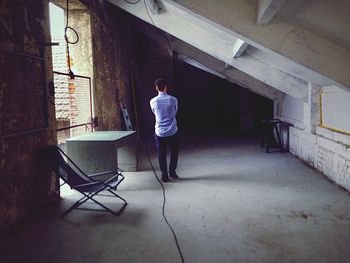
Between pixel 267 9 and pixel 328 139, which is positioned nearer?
pixel 267 9

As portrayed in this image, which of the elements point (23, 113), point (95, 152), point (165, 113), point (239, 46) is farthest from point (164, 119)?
point (23, 113)

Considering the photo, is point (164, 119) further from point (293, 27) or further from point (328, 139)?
point (328, 139)

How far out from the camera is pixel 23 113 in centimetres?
321

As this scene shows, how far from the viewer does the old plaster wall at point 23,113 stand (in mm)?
2910

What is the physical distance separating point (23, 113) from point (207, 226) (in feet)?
7.28

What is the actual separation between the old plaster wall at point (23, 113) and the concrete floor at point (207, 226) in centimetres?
27

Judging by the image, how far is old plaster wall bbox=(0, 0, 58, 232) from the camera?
2.91m

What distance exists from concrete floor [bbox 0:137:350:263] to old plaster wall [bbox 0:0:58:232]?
0.27m

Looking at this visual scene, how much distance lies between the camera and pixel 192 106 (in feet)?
41.3

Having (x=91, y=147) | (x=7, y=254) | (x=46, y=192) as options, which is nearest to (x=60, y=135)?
(x=91, y=147)

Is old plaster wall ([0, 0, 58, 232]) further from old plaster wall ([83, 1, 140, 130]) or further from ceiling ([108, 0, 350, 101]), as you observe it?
old plaster wall ([83, 1, 140, 130])

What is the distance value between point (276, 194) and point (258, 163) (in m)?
1.87

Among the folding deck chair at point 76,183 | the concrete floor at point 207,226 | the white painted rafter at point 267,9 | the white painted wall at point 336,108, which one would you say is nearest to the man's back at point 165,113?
the concrete floor at point 207,226

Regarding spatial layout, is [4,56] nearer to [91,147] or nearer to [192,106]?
[91,147]
